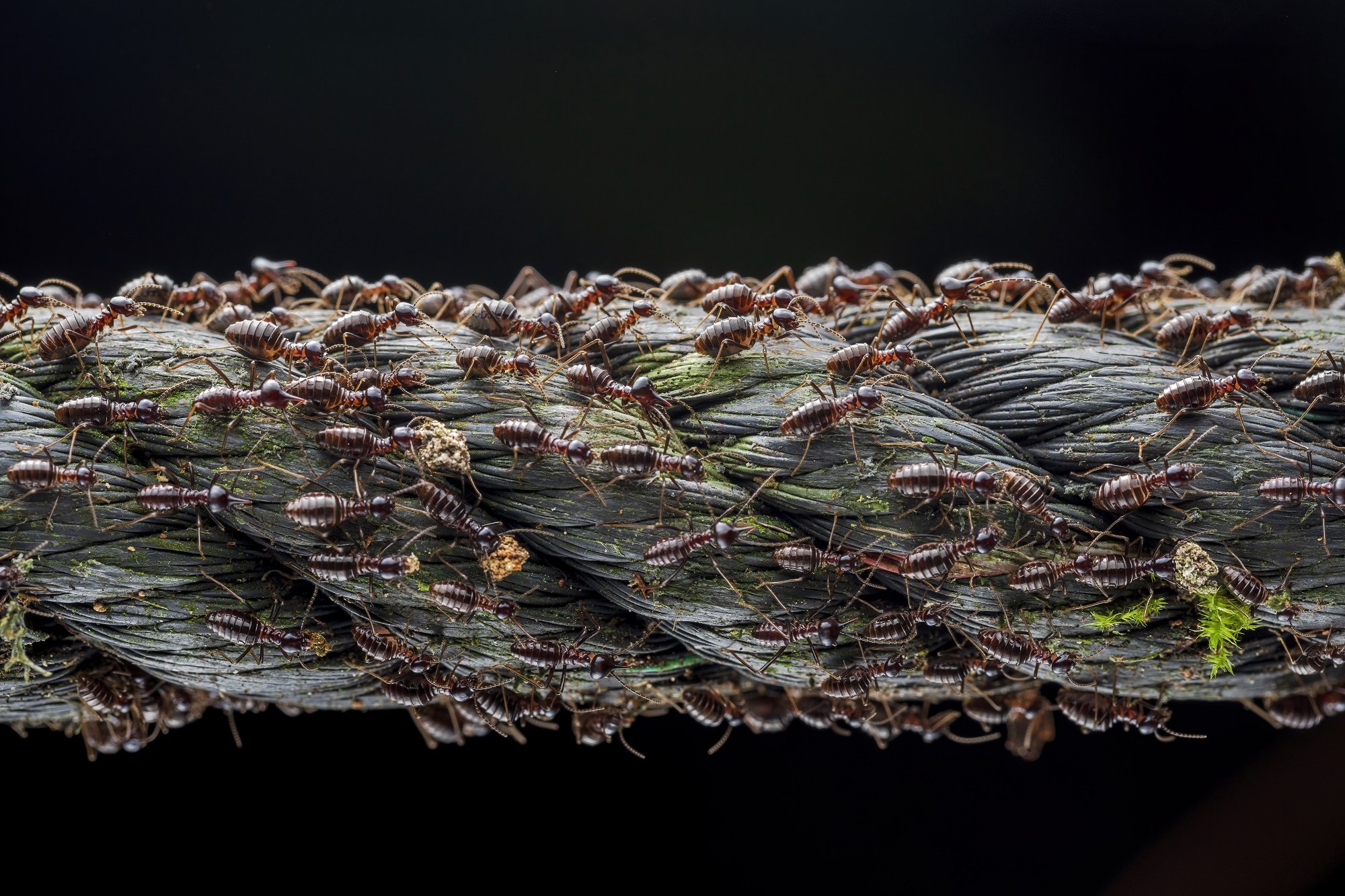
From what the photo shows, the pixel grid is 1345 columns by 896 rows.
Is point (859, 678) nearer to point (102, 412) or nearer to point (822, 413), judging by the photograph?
point (822, 413)

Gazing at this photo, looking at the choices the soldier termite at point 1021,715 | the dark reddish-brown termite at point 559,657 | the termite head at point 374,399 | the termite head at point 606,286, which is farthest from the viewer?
the soldier termite at point 1021,715

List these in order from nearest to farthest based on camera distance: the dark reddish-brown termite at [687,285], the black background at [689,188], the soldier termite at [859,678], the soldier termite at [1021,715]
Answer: the soldier termite at [859,678]
the soldier termite at [1021,715]
the dark reddish-brown termite at [687,285]
the black background at [689,188]

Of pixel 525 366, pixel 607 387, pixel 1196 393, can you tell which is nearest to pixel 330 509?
pixel 525 366

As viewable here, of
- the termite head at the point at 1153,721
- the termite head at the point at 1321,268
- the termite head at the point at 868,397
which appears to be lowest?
the termite head at the point at 1153,721

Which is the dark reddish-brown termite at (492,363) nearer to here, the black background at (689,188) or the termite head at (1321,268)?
the black background at (689,188)

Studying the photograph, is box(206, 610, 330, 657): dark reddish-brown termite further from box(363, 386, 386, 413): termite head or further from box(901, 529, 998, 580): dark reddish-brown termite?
box(901, 529, 998, 580): dark reddish-brown termite

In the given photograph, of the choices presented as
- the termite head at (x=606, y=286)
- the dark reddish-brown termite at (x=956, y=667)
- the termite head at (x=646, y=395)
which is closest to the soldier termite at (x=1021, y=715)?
the dark reddish-brown termite at (x=956, y=667)

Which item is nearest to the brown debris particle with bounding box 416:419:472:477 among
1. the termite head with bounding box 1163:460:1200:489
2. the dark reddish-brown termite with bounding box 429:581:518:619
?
the dark reddish-brown termite with bounding box 429:581:518:619
